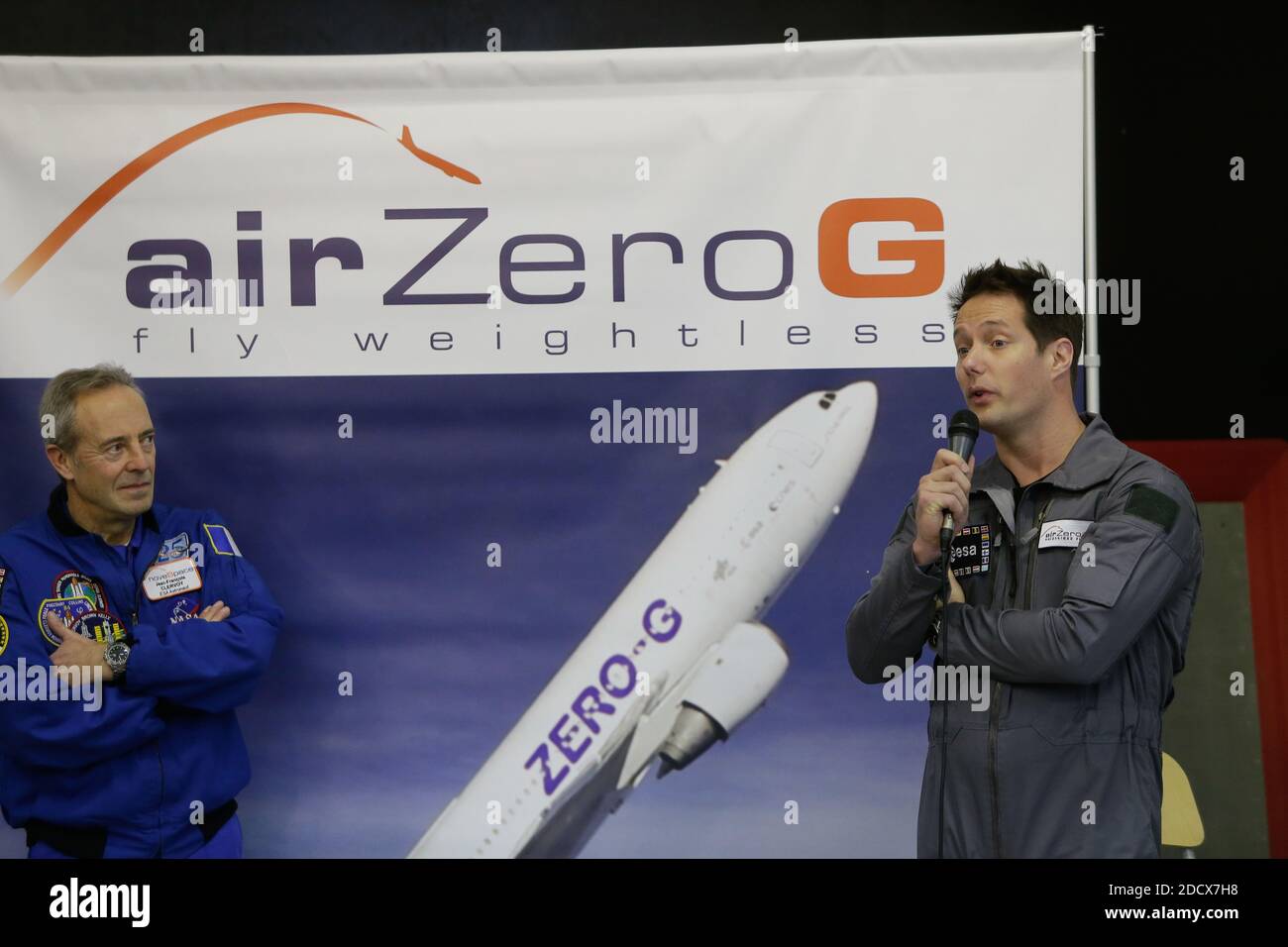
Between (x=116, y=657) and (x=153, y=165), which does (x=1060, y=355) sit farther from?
(x=153, y=165)

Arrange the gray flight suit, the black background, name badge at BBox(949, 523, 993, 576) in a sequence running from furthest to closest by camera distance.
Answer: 1. the black background
2. name badge at BBox(949, 523, 993, 576)
3. the gray flight suit

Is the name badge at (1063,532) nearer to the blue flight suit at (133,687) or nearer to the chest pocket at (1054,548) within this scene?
the chest pocket at (1054,548)

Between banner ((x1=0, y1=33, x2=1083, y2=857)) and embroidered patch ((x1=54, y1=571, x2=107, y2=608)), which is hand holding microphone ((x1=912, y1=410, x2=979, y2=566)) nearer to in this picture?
banner ((x1=0, y1=33, x2=1083, y2=857))

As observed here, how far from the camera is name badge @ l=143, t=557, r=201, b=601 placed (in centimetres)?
343

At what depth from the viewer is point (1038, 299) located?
10.2 ft

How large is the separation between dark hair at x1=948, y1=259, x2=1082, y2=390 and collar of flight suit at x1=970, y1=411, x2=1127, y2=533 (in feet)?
0.54

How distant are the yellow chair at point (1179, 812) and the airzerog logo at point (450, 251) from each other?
1487 mm

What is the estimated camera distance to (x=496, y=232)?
3660 mm

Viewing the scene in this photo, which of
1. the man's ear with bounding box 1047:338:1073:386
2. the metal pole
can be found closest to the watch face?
Result: the man's ear with bounding box 1047:338:1073:386

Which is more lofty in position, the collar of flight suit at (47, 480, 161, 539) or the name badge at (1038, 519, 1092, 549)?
the collar of flight suit at (47, 480, 161, 539)

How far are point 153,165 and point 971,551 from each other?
2481 millimetres

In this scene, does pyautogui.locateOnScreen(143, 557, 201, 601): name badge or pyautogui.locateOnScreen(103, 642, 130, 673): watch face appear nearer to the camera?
pyautogui.locateOnScreen(103, 642, 130, 673): watch face

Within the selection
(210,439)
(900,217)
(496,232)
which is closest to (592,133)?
(496,232)

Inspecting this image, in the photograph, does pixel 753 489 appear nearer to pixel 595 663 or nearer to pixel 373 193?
pixel 595 663
